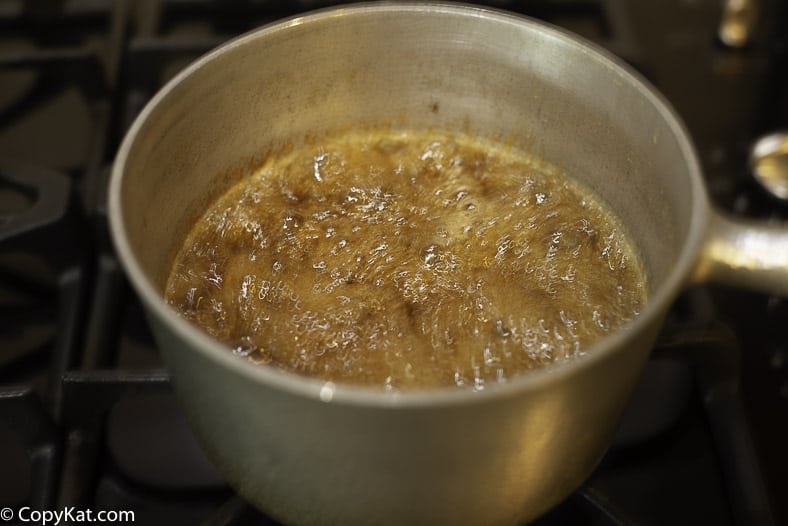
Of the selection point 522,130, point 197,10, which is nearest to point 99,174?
point 197,10

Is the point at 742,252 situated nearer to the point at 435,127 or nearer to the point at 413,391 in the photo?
the point at 413,391

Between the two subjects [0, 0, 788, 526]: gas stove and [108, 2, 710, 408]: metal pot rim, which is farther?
[0, 0, 788, 526]: gas stove

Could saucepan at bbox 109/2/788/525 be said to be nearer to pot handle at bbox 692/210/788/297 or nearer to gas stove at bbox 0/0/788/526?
pot handle at bbox 692/210/788/297

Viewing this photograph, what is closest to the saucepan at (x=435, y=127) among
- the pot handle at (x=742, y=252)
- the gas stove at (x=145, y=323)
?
the pot handle at (x=742, y=252)

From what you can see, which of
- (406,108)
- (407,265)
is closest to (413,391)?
(407,265)

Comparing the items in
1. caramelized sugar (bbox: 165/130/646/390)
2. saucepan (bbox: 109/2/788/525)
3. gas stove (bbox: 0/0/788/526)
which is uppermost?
saucepan (bbox: 109/2/788/525)

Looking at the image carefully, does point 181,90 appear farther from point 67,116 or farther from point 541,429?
point 67,116

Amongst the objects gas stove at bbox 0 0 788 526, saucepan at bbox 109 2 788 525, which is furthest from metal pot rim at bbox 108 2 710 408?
gas stove at bbox 0 0 788 526
